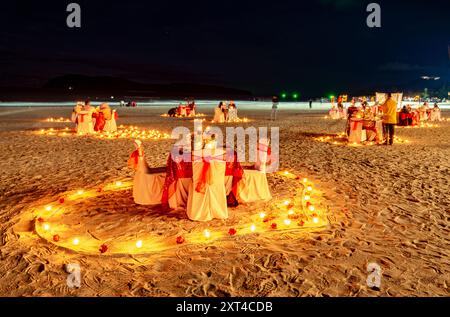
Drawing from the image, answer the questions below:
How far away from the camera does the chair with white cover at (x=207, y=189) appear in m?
5.46

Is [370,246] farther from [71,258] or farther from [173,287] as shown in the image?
[71,258]

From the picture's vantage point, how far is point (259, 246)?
4.65 metres

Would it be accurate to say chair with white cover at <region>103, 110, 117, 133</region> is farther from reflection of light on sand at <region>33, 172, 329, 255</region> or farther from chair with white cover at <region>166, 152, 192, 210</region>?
chair with white cover at <region>166, 152, 192, 210</region>

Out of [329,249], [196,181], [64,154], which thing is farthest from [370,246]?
[64,154]

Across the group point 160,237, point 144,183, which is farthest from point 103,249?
point 144,183

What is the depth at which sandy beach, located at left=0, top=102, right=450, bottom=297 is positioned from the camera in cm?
373

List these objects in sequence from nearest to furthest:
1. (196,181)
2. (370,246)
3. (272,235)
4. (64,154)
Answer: (370,246)
(272,235)
(196,181)
(64,154)

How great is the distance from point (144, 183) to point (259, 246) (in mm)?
2436

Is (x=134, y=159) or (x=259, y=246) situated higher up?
Answer: (x=134, y=159)

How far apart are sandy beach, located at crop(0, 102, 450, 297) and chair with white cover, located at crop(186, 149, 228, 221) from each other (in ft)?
0.61

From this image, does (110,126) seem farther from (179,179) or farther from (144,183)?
(179,179)

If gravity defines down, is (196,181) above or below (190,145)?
below
